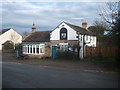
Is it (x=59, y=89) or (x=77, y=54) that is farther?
(x=77, y=54)

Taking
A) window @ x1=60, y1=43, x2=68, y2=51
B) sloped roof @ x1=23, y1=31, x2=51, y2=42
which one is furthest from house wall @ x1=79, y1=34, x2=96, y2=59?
sloped roof @ x1=23, y1=31, x2=51, y2=42

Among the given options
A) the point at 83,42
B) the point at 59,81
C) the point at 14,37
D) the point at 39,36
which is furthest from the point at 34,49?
the point at 14,37

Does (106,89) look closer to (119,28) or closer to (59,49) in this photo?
(119,28)

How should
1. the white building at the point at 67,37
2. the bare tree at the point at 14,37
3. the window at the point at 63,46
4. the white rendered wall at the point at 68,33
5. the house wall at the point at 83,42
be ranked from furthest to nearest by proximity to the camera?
the bare tree at the point at 14,37 → the window at the point at 63,46 → the white rendered wall at the point at 68,33 → the white building at the point at 67,37 → the house wall at the point at 83,42

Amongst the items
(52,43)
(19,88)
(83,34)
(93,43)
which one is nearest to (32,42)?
(52,43)

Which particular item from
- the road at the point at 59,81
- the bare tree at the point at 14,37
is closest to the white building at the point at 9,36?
the bare tree at the point at 14,37

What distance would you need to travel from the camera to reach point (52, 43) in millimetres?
31562

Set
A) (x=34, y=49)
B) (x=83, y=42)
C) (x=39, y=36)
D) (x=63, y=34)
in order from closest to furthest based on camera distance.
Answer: (x=83, y=42)
(x=63, y=34)
(x=34, y=49)
(x=39, y=36)

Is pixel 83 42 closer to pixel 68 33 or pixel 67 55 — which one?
pixel 68 33

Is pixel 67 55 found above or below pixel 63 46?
below

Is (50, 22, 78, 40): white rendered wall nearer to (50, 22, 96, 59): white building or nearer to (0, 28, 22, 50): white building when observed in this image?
(50, 22, 96, 59): white building

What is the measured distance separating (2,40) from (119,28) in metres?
51.3

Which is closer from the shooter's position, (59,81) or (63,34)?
(59,81)

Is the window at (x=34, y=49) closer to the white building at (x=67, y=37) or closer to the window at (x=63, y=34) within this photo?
the white building at (x=67, y=37)
